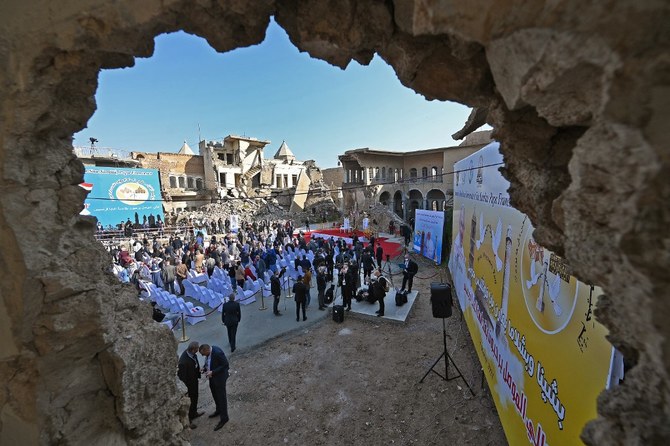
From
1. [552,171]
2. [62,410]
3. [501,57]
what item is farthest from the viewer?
[62,410]

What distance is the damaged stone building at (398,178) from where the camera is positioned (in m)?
33.2

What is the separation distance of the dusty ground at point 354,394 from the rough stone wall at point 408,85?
7.64 ft

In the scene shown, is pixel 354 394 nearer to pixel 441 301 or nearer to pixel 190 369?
pixel 441 301

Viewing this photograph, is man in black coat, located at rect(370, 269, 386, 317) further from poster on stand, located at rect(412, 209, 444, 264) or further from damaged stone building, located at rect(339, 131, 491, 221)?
damaged stone building, located at rect(339, 131, 491, 221)

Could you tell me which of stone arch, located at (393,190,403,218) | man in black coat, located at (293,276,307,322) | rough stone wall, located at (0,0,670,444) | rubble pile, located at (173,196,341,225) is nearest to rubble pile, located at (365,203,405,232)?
stone arch, located at (393,190,403,218)

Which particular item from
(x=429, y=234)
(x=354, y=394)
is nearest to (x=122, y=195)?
(x=429, y=234)

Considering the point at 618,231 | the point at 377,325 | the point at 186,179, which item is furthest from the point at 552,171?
the point at 186,179

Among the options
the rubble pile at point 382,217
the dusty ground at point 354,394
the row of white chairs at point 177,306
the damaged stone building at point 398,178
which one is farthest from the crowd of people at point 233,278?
the damaged stone building at point 398,178

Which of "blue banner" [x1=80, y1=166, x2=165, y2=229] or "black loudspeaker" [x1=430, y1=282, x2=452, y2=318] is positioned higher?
"blue banner" [x1=80, y1=166, x2=165, y2=229]

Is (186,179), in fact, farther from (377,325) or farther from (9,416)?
(9,416)

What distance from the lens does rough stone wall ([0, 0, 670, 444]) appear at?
134 cm

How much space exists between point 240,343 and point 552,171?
28.2 feet

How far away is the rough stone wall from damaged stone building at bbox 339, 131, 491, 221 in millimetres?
28615

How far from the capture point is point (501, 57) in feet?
5.88
